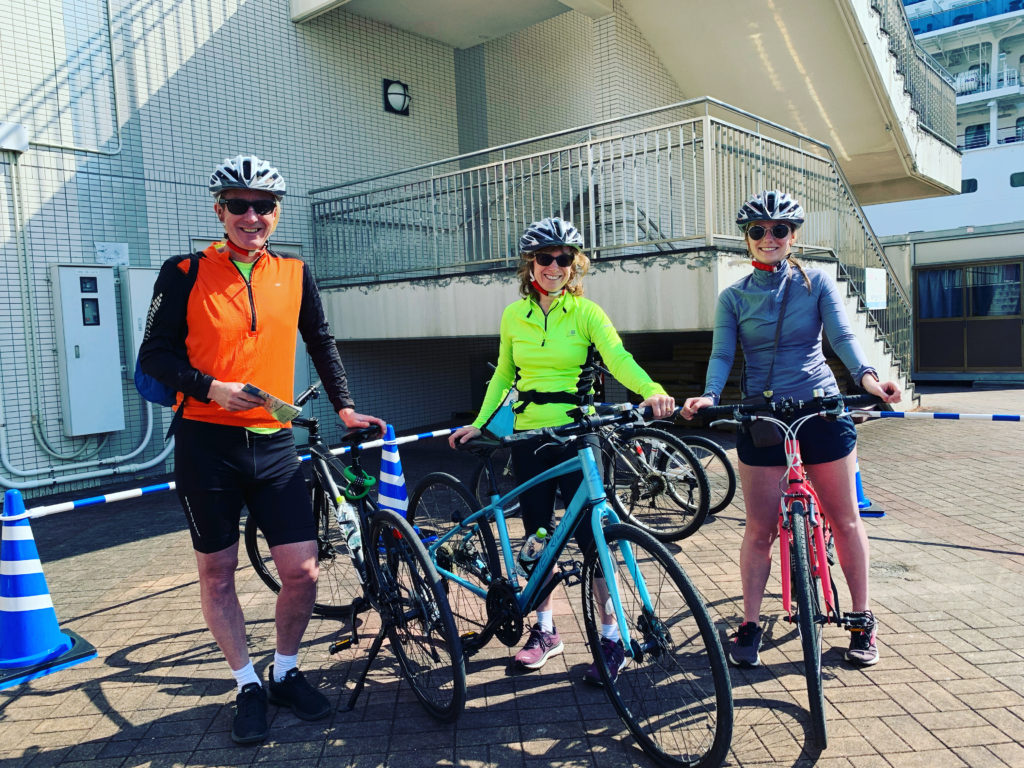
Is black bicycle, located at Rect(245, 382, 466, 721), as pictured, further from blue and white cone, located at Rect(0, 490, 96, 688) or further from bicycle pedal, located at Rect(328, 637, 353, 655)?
blue and white cone, located at Rect(0, 490, 96, 688)

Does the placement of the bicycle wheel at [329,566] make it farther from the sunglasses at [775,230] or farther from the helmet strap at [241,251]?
the sunglasses at [775,230]

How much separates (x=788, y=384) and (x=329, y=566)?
2.52 meters

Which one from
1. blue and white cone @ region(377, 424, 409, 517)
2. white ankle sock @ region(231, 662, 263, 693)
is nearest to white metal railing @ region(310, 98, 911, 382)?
blue and white cone @ region(377, 424, 409, 517)

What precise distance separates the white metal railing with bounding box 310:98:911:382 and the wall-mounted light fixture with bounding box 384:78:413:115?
98cm

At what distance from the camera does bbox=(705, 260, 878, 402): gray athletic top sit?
3.28 metres

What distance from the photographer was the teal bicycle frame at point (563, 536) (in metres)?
2.73

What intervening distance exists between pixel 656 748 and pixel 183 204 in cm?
834

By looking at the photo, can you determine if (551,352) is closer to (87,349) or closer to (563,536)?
(563,536)

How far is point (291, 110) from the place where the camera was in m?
9.88

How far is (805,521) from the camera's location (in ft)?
10.00

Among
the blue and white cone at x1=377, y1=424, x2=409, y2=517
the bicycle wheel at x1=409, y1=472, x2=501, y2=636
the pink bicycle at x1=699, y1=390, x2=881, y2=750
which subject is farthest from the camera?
the blue and white cone at x1=377, y1=424, x2=409, y2=517

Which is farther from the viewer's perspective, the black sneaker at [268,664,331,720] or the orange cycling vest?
the black sneaker at [268,664,331,720]

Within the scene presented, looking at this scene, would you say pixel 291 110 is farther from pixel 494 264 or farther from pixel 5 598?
pixel 5 598

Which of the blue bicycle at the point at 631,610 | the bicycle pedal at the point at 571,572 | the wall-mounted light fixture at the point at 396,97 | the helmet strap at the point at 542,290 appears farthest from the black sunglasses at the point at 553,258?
the wall-mounted light fixture at the point at 396,97
